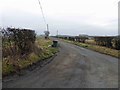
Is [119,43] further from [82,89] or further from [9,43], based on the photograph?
[82,89]

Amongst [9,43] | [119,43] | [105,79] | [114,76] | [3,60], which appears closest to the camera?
[105,79]

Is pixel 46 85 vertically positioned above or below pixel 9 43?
below

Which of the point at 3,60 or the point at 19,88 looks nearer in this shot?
the point at 19,88

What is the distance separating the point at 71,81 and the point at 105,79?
1.71 m

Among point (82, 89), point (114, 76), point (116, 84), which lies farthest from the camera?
point (114, 76)

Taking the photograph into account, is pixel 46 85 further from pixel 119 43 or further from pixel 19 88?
pixel 119 43

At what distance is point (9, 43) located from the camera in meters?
16.1

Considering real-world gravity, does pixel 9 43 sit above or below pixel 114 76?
above

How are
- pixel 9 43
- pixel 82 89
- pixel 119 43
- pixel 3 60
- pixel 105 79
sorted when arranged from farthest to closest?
pixel 119 43 < pixel 9 43 < pixel 3 60 < pixel 105 79 < pixel 82 89

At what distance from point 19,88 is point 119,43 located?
→ 23.3m

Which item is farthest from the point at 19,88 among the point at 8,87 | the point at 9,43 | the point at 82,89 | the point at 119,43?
the point at 119,43

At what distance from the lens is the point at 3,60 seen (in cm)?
1483

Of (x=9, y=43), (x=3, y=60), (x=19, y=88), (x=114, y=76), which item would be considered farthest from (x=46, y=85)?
(x=9, y=43)

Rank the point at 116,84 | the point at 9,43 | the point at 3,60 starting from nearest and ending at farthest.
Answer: the point at 116,84
the point at 3,60
the point at 9,43
